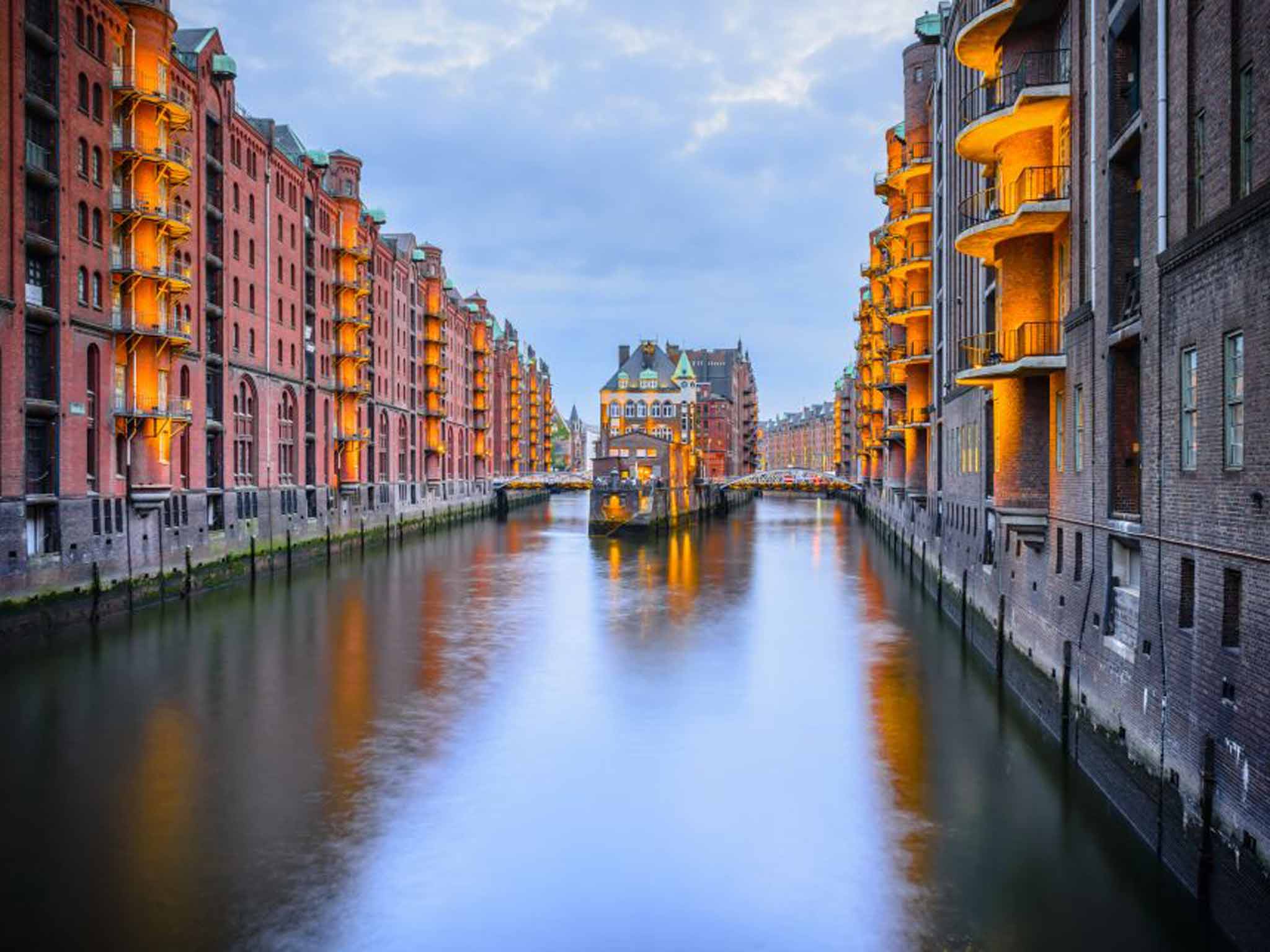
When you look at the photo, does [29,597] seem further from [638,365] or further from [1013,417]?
[638,365]

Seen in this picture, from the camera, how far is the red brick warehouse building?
29531 mm

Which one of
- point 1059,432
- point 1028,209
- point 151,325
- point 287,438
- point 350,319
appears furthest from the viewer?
point 350,319

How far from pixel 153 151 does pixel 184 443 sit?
10989 mm

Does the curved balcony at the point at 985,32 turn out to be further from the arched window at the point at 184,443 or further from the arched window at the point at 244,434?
the arched window at the point at 244,434

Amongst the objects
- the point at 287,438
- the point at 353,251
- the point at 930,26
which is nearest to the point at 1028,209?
the point at 930,26

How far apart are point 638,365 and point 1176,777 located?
135 metres

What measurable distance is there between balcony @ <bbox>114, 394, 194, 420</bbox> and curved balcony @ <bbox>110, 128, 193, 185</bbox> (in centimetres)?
768

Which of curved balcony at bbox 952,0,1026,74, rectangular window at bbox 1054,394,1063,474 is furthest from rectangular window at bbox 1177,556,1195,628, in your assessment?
curved balcony at bbox 952,0,1026,74

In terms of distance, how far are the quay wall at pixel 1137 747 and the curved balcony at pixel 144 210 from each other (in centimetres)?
2826

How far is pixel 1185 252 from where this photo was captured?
1255 centimetres

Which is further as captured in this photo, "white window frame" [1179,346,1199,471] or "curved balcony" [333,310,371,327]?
"curved balcony" [333,310,371,327]

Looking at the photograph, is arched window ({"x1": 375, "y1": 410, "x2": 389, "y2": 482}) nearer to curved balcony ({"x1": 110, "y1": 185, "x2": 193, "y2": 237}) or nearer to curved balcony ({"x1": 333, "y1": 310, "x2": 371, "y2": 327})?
curved balcony ({"x1": 333, "y1": 310, "x2": 371, "y2": 327})

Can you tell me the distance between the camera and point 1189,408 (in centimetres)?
1277

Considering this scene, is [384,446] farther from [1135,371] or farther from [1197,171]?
[1197,171]
